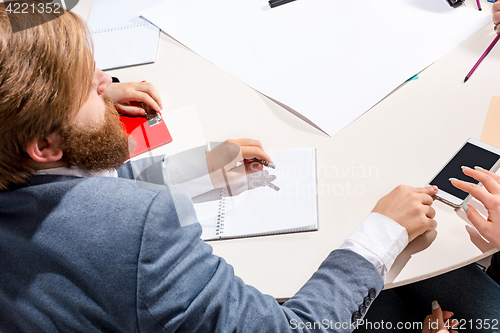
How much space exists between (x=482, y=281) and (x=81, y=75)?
0.96 metres

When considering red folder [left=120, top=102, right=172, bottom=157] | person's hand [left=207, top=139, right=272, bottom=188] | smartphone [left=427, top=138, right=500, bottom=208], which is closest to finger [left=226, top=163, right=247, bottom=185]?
person's hand [left=207, top=139, right=272, bottom=188]

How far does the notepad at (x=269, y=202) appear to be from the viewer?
2.75 feet

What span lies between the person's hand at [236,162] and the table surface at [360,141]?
51mm

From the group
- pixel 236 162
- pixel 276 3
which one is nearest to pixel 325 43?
pixel 276 3

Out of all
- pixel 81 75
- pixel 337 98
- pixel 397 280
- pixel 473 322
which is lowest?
pixel 473 322

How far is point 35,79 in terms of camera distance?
22.3 inches

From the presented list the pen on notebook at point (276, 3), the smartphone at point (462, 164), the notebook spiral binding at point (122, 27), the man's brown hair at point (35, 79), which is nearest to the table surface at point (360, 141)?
the smartphone at point (462, 164)

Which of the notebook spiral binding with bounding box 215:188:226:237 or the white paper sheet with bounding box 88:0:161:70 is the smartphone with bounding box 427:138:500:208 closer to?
the notebook spiral binding with bounding box 215:188:226:237

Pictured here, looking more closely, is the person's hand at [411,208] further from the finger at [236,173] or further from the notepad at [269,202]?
the finger at [236,173]

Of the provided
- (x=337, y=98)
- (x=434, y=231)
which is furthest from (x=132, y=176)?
(x=434, y=231)

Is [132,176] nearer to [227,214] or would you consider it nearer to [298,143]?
[227,214]

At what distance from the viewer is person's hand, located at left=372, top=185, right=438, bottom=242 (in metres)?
0.77

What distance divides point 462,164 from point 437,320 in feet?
1.17

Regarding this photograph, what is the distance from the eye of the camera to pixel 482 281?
0.96 meters
